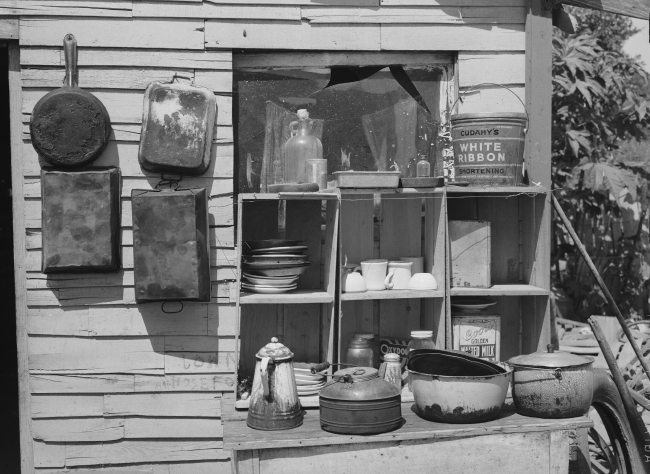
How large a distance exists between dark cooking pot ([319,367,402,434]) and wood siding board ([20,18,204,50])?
2.01 m

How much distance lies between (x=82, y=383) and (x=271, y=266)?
1.27 m

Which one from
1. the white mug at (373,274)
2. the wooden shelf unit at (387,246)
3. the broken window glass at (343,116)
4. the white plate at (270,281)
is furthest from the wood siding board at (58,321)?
the white mug at (373,274)

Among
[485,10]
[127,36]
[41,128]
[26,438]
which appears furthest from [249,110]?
[26,438]

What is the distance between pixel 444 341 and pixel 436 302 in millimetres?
225

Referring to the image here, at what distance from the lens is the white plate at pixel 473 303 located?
406 cm

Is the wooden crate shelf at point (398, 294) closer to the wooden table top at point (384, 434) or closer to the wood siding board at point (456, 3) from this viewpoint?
the wooden table top at point (384, 434)

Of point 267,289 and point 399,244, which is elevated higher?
point 399,244

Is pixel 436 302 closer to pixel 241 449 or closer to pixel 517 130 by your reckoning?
pixel 517 130

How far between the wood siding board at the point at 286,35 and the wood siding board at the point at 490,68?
51cm

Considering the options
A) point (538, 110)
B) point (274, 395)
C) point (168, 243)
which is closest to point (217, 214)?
point (168, 243)

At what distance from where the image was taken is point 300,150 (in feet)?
13.2

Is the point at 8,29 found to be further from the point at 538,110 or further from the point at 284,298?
the point at 538,110

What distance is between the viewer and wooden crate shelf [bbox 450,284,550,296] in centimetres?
392

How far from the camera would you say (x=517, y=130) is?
155 inches
